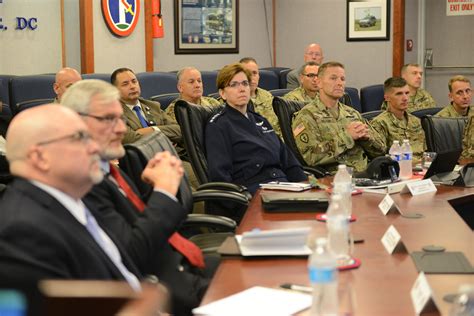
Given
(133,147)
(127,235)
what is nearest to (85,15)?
(133,147)

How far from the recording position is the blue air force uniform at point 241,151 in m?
4.24

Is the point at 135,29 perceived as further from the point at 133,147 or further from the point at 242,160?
the point at 133,147

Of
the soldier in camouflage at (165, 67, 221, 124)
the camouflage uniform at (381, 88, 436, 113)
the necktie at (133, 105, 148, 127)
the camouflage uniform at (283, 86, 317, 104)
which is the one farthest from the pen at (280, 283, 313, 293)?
the camouflage uniform at (381, 88, 436, 113)

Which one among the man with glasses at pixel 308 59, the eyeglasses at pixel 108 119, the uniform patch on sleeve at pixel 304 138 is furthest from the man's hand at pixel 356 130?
the man with glasses at pixel 308 59

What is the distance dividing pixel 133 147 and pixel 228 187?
37.6 inches

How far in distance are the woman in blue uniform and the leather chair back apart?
53mm

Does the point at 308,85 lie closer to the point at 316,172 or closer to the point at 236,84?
the point at 316,172

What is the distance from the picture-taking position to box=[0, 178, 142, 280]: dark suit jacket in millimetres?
1785

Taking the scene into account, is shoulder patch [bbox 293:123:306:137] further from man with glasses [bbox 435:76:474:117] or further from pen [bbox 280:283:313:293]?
pen [bbox 280:283:313:293]

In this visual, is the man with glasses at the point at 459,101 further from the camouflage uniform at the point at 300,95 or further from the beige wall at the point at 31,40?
the beige wall at the point at 31,40

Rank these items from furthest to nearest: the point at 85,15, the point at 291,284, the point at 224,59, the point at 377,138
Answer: the point at 224,59 → the point at 85,15 → the point at 377,138 → the point at 291,284

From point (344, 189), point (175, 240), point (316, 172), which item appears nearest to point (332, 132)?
point (316, 172)

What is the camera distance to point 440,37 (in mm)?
9852

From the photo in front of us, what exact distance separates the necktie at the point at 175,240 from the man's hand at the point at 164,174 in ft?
0.26
